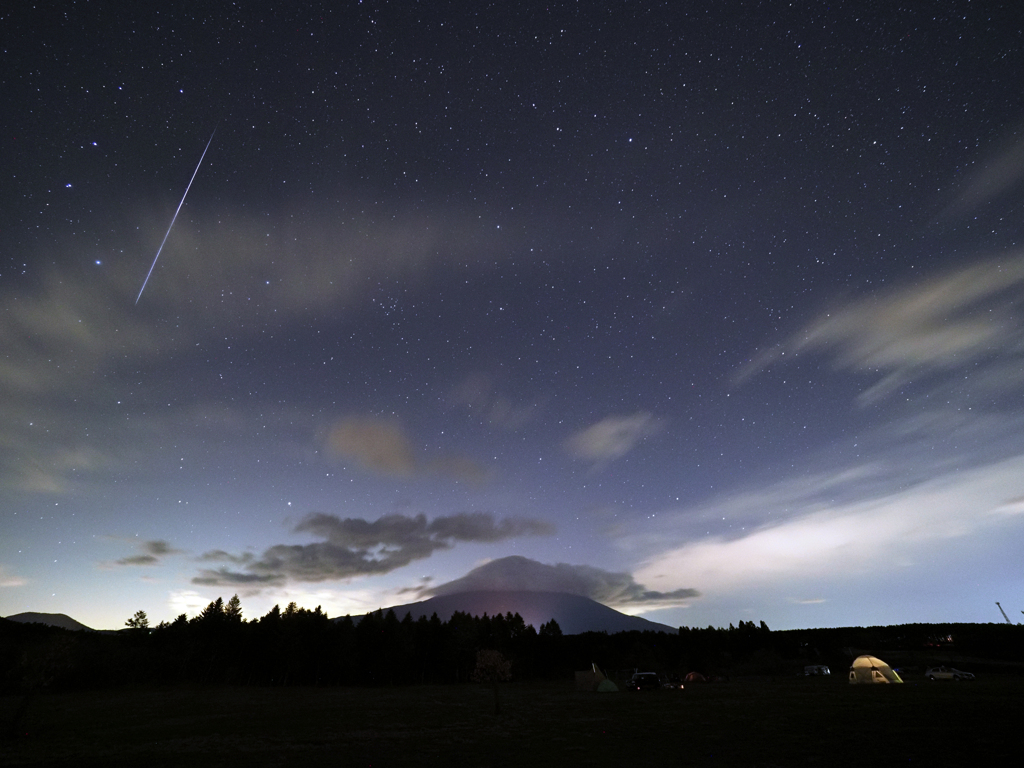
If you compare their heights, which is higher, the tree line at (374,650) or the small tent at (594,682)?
the tree line at (374,650)

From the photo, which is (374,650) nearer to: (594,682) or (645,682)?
(594,682)

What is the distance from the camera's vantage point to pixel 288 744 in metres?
26.2

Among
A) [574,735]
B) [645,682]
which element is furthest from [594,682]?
[574,735]

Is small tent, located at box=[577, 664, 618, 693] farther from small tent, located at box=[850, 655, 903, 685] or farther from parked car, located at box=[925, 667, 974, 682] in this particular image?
parked car, located at box=[925, 667, 974, 682]

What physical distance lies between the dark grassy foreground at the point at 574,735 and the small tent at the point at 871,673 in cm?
1540

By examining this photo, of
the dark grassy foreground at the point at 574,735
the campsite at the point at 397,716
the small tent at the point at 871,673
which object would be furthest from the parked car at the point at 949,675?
the dark grassy foreground at the point at 574,735

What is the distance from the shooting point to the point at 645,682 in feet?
205

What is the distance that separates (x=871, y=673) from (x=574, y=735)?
147 feet

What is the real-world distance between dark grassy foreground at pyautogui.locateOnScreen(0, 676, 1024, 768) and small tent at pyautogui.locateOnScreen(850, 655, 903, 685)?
15400 mm

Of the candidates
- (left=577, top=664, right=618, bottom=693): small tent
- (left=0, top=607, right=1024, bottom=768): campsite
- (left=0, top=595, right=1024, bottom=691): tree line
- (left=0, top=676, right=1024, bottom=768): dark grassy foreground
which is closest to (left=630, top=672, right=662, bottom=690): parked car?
(left=0, top=607, right=1024, bottom=768): campsite

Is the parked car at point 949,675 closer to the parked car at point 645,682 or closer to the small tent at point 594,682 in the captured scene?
the parked car at point 645,682

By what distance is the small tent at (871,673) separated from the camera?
51.9 m

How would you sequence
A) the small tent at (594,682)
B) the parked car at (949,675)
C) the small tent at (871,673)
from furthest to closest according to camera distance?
the small tent at (594,682), the parked car at (949,675), the small tent at (871,673)

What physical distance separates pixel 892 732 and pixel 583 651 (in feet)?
375
